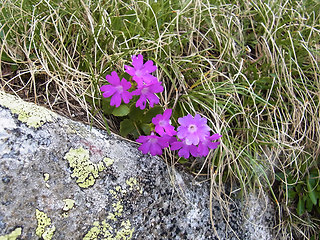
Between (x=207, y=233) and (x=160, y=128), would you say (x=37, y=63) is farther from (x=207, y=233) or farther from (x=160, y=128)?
(x=207, y=233)

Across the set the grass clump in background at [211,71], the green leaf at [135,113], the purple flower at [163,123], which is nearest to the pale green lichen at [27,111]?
the grass clump in background at [211,71]

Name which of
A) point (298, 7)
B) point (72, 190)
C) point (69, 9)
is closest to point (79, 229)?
point (72, 190)

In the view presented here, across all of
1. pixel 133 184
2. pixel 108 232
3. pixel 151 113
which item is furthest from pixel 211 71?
pixel 108 232

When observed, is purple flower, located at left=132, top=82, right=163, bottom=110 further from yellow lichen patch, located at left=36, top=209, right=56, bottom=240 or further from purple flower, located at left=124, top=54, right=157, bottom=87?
yellow lichen patch, located at left=36, top=209, right=56, bottom=240

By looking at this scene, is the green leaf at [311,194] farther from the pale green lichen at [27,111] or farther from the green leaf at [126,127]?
the pale green lichen at [27,111]

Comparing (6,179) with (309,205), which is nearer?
(6,179)

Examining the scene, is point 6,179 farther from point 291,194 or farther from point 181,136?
point 291,194

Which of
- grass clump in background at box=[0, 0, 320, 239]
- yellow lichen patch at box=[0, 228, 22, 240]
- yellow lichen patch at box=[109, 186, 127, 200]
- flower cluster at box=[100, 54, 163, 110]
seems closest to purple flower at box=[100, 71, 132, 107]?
flower cluster at box=[100, 54, 163, 110]
